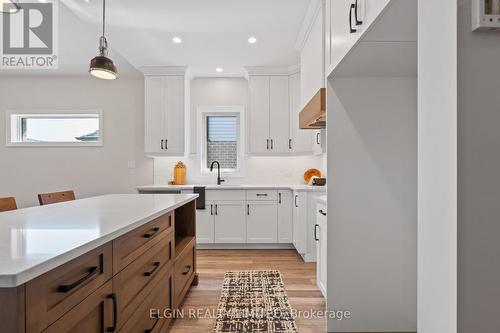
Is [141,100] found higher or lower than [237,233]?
higher

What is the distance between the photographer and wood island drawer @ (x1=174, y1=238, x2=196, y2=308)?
2.15 metres

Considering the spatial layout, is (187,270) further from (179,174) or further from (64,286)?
(179,174)

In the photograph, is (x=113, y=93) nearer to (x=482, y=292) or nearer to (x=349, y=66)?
(x=349, y=66)

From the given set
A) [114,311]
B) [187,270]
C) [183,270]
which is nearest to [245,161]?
[187,270]

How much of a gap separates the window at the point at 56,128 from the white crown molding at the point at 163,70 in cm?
117

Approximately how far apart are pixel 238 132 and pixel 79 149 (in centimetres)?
256

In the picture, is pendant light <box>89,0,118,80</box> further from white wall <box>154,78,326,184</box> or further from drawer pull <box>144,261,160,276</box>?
white wall <box>154,78,326,184</box>

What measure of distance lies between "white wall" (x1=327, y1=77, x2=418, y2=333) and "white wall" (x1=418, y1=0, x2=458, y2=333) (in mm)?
1077

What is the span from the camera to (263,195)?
4.11 m

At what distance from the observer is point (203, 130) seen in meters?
4.76

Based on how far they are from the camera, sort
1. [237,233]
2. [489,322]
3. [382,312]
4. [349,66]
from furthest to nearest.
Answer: [237,233], [382,312], [349,66], [489,322]

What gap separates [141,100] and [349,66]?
12.4 ft

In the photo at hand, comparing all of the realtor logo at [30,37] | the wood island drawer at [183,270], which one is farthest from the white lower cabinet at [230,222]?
the realtor logo at [30,37]

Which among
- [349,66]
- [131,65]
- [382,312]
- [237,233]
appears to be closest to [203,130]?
[131,65]
